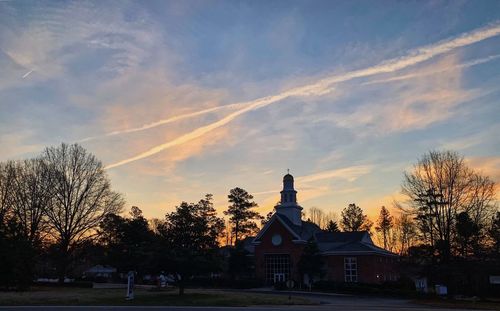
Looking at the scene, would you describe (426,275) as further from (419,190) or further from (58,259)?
(58,259)

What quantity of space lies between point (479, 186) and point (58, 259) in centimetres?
4967

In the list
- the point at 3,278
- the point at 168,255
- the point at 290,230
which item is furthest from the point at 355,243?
the point at 3,278

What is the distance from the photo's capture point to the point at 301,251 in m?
69.6

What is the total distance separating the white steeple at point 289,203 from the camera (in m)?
76.8

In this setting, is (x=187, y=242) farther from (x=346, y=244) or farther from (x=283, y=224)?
(x=346, y=244)

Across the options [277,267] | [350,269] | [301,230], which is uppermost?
[301,230]

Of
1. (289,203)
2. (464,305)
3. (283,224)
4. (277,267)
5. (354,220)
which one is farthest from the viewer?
(354,220)

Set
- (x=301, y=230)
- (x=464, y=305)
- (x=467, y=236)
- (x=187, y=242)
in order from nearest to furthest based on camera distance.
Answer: (x=464, y=305) < (x=187, y=242) < (x=467, y=236) < (x=301, y=230)

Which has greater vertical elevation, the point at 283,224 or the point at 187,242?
the point at 283,224

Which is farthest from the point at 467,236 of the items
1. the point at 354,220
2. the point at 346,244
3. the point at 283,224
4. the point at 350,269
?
the point at 354,220

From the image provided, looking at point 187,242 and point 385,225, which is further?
point 385,225

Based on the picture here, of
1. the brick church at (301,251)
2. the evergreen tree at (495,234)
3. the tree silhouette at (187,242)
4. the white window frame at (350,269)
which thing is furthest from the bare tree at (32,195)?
the evergreen tree at (495,234)

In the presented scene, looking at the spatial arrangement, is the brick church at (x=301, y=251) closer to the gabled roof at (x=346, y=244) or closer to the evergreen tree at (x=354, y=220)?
the gabled roof at (x=346, y=244)

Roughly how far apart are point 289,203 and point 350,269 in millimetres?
15458
